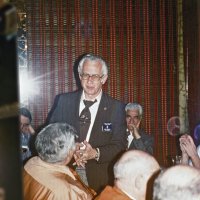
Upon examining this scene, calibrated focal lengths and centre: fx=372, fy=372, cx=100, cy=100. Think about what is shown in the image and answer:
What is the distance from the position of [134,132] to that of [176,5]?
1.54m

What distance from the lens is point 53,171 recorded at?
2.15 meters

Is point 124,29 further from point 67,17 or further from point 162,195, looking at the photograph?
point 162,195

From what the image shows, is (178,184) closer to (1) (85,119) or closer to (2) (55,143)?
(2) (55,143)

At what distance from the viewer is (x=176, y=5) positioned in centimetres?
421

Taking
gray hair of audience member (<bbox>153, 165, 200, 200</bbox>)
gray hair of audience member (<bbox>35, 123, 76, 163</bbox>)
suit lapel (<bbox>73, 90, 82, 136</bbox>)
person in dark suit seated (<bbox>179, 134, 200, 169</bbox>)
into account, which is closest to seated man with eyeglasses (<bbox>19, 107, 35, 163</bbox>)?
suit lapel (<bbox>73, 90, 82, 136</bbox>)

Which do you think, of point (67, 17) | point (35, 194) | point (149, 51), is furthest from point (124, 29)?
point (35, 194)

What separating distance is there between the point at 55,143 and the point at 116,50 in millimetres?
2064

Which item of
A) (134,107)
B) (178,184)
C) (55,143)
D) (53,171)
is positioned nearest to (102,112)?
(134,107)

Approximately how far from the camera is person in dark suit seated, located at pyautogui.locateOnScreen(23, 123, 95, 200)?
2.06 metres

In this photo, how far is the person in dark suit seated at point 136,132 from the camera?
3865mm

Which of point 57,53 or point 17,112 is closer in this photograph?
point 17,112

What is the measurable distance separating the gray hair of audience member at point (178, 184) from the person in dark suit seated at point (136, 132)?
7.82 ft

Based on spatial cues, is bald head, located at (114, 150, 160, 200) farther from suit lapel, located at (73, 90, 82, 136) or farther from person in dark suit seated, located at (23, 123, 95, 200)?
suit lapel, located at (73, 90, 82, 136)

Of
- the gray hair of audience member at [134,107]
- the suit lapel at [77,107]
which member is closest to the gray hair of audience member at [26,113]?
the suit lapel at [77,107]
